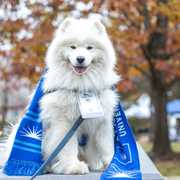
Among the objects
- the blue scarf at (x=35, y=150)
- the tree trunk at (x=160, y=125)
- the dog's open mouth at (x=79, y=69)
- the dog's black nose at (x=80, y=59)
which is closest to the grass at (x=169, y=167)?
the tree trunk at (x=160, y=125)

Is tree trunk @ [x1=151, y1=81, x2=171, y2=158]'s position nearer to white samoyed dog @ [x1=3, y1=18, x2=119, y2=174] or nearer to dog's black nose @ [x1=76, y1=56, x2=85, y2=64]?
white samoyed dog @ [x1=3, y1=18, x2=119, y2=174]

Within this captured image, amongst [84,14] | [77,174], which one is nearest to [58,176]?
[77,174]

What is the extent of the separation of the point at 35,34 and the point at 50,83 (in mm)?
6347

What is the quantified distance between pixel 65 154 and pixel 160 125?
29.7 feet

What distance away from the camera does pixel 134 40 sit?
10391 mm

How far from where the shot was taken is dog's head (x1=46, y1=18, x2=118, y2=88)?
3119 millimetres

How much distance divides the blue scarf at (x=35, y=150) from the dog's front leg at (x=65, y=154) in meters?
0.13

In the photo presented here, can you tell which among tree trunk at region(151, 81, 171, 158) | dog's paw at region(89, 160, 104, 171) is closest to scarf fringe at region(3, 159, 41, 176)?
dog's paw at region(89, 160, 104, 171)

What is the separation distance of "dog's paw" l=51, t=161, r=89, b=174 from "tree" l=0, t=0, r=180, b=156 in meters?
Answer: 5.12

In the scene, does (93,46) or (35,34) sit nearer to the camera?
(93,46)

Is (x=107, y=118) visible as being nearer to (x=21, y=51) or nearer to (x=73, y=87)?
(x=73, y=87)

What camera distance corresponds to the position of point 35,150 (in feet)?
10.8

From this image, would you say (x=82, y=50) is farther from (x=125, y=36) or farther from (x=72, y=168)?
(x=125, y=36)

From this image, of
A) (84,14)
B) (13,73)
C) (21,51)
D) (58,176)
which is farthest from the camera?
(13,73)
